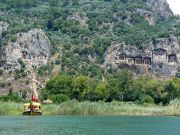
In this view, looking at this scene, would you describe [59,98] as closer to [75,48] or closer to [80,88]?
[80,88]

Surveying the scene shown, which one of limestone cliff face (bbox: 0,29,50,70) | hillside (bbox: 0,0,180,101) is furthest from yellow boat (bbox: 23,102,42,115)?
limestone cliff face (bbox: 0,29,50,70)

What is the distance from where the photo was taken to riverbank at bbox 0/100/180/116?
100562 mm

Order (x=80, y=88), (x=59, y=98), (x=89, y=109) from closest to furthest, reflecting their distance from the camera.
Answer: (x=89, y=109) → (x=59, y=98) → (x=80, y=88)

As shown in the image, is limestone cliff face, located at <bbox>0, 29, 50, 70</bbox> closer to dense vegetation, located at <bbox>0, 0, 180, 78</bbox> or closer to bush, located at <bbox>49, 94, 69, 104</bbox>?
dense vegetation, located at <bbox>0, 0, 180, 78</bbox>

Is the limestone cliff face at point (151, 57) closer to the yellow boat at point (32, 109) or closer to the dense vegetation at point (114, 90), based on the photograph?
the dense vegetation at point (114, 90)

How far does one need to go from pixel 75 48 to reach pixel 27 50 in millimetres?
17590

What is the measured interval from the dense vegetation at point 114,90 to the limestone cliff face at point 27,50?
82.5ft

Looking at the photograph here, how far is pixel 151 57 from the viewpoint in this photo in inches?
7052

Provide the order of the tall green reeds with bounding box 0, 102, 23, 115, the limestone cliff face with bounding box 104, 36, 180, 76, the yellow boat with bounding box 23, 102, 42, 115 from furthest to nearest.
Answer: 1. the limestone cliff face with bounding box 104, 36, 180, 76
2. the yellow boat with bounding box 23, 102, 42, 115
3. the tall green reeds with bounding box 0, 102, 23, 115

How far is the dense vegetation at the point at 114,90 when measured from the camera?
130 meters

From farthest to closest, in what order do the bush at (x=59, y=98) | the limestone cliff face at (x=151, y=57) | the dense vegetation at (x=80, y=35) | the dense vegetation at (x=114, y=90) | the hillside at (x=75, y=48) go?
the limestone cliff face at (x=151, y=57), the dense vegetation at (x=80, y=35), the hillside at (x=75, y=48), the dense vegetation at (x=114, y=90), the bush at (x=59, y=98)

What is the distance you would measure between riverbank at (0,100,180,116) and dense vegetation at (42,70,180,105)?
890 inches

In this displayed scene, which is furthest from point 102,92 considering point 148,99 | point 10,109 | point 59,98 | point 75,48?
point 75,48

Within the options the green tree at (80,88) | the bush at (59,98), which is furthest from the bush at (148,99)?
the bush at (59,98)
